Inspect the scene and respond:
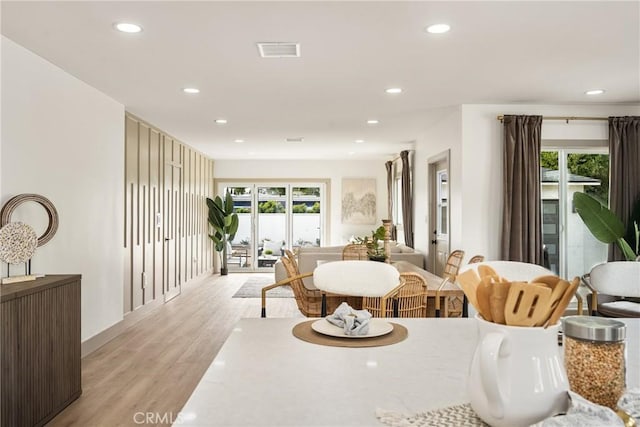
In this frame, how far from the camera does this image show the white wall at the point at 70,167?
350 centimetres

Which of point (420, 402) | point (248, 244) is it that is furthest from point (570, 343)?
point (248, 244)

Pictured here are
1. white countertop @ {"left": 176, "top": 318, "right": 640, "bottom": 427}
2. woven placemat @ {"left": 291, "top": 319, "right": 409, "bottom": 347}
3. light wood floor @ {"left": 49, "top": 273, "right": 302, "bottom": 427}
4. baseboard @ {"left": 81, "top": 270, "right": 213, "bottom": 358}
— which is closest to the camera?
white countertop @ {"left": 176, "top": 318, "right": 640, "bottom": 427}

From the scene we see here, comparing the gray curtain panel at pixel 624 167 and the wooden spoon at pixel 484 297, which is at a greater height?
the gray curtain panel at pixel 624 167

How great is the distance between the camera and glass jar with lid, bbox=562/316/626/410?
85cm

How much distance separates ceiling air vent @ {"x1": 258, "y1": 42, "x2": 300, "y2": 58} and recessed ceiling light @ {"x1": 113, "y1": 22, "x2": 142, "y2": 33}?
0.81 metres

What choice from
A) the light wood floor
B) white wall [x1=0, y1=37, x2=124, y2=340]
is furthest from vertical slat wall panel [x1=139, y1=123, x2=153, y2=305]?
white wall [x1=0, y1=37, x2=124, y2=340]

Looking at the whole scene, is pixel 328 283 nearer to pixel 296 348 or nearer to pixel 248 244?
pixel 296 348

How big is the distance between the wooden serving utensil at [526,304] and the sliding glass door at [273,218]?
10.5 meters

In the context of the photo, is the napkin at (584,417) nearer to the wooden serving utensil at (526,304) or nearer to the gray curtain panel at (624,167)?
the wooden serving utensil at (526,304)

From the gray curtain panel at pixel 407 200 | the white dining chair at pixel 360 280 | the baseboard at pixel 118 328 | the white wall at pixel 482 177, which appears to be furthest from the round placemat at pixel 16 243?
the gray curtain panel at pixel 407 200

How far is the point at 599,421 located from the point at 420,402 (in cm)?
35

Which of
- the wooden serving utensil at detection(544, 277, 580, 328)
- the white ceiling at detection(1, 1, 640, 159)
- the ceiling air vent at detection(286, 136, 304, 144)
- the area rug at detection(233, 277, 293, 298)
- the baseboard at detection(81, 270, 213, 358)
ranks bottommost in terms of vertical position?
the area rug at detection(233, 277, 293, 298)

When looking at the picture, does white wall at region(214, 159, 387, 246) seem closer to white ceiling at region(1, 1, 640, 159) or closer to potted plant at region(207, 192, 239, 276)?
potted plant at region(207, 192, 239, 276)

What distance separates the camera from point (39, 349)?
3.00 metres
